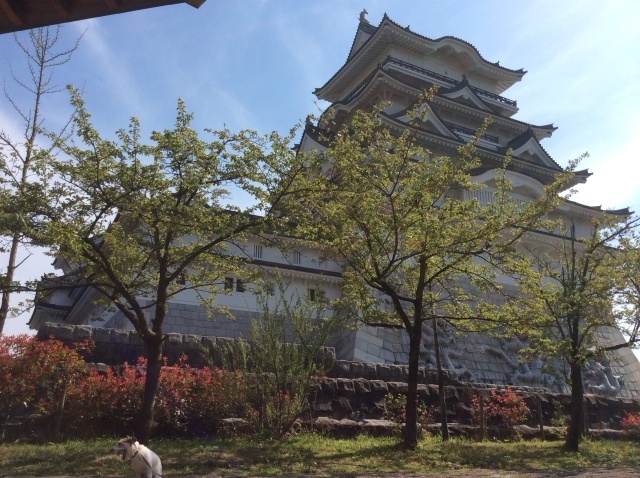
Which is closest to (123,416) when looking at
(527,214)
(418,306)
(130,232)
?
(130,232)

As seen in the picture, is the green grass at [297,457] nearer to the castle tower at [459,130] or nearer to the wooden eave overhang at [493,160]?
the castle tower at [459,130]

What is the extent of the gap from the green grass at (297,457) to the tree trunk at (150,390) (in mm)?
387

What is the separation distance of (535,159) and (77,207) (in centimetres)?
2849

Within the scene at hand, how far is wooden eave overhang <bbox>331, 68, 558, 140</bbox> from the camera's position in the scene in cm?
2933

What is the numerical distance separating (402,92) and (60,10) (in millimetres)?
26677

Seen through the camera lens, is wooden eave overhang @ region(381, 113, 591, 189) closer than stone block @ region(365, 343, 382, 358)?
No

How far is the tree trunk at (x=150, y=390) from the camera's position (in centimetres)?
928

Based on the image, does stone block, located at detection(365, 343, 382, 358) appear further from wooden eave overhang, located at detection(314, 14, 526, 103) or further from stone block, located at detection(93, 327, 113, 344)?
wooden eave overhang, located at detection(314, 14, 526, 103)

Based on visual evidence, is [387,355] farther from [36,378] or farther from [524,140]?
[524,140]

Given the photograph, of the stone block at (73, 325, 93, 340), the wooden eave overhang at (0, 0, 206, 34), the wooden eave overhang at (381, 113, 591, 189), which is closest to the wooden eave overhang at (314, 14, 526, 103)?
the wooden eave overhang at (381, 113, 591, 189)

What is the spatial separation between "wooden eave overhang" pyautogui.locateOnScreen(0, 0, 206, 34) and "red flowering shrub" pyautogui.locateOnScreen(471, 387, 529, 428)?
12.2 meters

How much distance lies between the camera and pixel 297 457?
9.38m

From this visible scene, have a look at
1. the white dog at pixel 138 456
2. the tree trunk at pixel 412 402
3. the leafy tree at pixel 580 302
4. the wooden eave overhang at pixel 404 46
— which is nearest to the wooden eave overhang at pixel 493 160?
the wooden eave overhang at pixel 404 46

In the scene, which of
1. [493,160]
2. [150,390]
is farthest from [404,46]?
[150,390]
